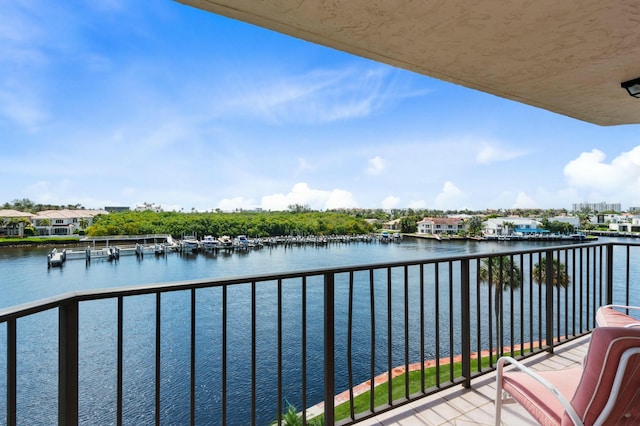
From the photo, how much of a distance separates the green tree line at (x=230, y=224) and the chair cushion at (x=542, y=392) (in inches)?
1598

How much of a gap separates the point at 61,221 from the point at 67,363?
143ft

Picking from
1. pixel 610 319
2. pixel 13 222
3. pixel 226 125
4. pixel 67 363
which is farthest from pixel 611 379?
pixel 13 222

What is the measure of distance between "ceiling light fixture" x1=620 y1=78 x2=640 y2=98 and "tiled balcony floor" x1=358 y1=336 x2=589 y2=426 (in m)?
2.42

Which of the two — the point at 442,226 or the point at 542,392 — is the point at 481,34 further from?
the point at 442,226

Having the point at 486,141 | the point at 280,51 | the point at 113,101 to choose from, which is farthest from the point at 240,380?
the point at 113,101

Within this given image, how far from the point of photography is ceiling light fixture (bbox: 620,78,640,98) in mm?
2408

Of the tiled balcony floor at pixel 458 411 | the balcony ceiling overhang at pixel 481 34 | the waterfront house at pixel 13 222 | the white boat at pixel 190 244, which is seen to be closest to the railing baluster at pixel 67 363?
the tiled balcony floor at pixel 458 411

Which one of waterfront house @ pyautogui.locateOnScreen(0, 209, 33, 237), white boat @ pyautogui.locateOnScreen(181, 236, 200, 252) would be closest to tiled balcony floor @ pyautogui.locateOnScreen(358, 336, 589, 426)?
white boat @ pyautogui.locateOnScreen(181, 236, 200, 252)

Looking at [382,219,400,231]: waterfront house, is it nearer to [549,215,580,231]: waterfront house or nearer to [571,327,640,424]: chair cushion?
[549,215,580,231]: waterfront house

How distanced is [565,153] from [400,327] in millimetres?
30583

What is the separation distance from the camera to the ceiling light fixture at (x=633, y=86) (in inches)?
94.8

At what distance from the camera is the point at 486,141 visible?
3297 cm

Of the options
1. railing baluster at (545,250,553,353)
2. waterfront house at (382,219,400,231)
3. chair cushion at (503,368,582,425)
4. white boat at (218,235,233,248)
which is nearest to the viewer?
chair cushion at (503,368,582,425)

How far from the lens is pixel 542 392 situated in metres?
1.32
